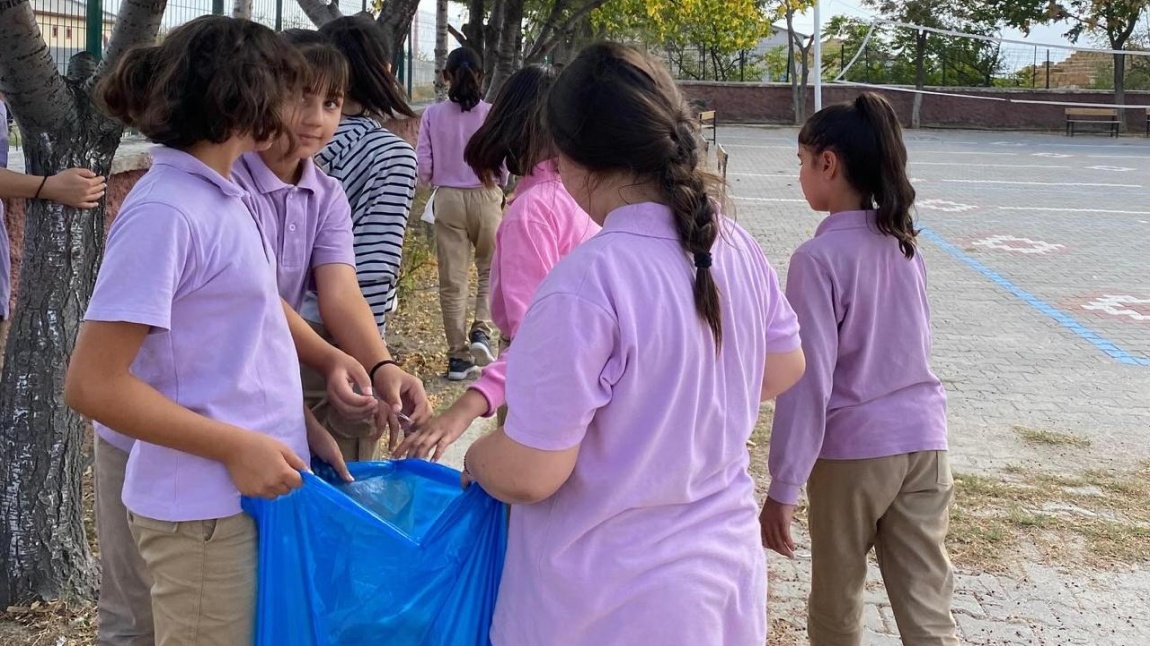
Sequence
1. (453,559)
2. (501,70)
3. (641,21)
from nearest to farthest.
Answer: (453,559) → (501,70) → (641,21)

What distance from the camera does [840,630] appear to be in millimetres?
2779

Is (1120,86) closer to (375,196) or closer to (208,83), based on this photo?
(375,196)

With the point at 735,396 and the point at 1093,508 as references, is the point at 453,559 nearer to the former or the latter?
the point at 735,396

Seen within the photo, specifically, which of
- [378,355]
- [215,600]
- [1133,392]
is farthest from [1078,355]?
[215,600]

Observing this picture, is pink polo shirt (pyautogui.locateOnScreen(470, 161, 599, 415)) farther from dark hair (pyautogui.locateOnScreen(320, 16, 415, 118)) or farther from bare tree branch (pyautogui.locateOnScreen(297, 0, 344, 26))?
bare tree branch (pyautogui.locateOnScreen(297, 0, 344, 26))

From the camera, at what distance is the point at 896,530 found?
2695 mm

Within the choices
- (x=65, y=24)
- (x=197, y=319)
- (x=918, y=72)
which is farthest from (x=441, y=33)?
(x=918, y=72)

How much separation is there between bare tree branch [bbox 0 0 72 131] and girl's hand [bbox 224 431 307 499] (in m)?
1.82

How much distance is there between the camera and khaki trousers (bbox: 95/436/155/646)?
2.08m

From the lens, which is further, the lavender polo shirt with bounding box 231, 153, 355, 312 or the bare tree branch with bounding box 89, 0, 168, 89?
the bare tree branch with bounding box 89, 0, 168, 89

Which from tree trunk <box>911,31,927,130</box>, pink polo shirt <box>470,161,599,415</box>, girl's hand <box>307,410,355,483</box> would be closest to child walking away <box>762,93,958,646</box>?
pink polo shirt <box>470,161,599,415</box>

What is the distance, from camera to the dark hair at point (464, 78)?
23.8 ft

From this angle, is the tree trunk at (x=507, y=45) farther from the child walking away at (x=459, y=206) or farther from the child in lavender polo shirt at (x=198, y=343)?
the child in lavender polo shirt at (x=198, y=343)

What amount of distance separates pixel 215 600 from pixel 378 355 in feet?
2.31
